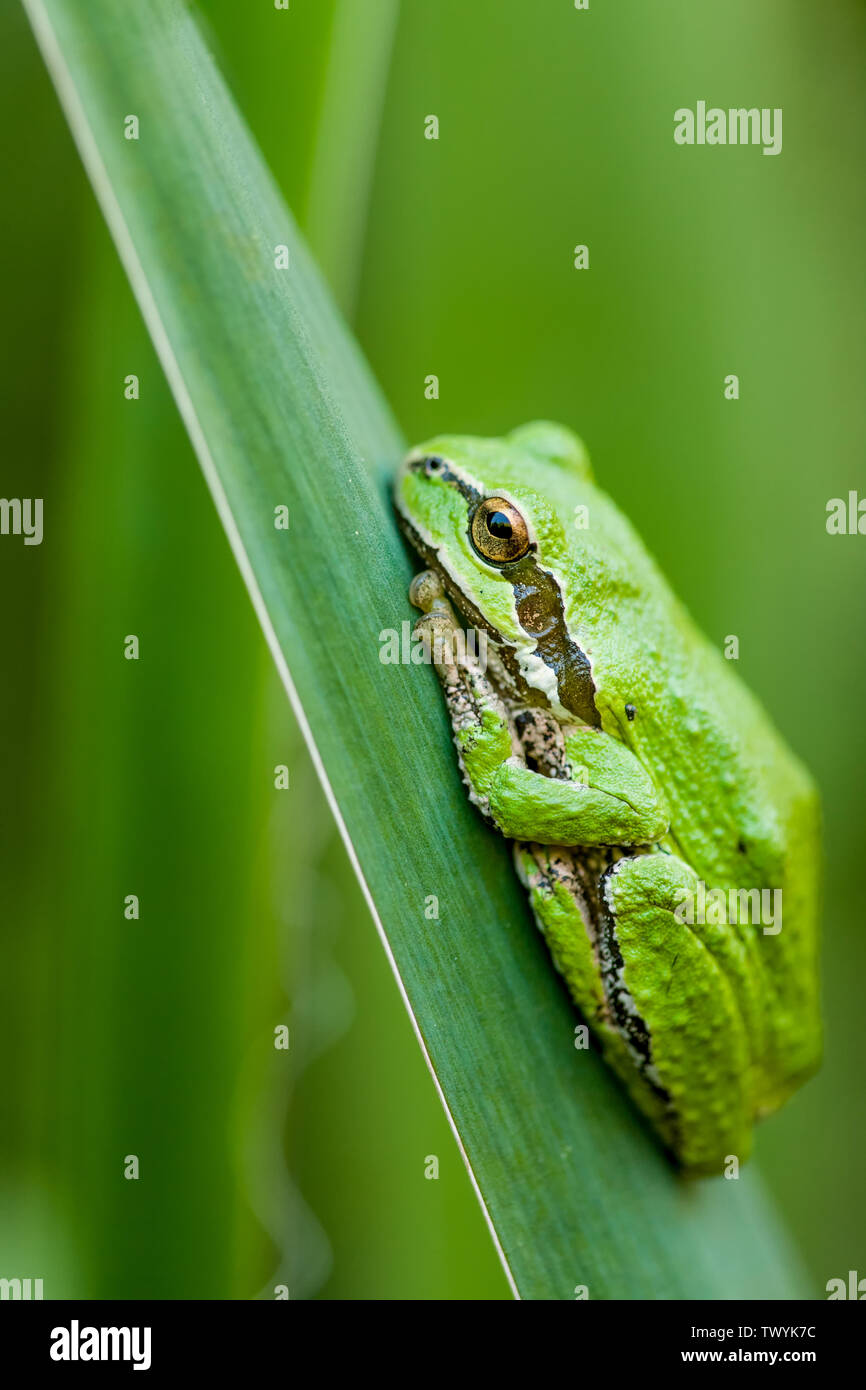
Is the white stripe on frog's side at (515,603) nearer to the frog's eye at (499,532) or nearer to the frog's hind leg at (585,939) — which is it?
the frog's eye at (499,532)

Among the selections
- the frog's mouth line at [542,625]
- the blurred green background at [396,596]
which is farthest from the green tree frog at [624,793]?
the blurred green background at [396,596]

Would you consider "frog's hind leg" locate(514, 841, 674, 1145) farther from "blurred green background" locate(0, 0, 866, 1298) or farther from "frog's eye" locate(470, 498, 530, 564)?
"frog's eye" locate(470, 498, 530, 564)

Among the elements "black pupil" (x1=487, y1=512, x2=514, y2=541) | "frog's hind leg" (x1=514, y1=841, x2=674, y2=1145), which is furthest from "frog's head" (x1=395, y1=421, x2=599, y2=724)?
"frog's hind leg" (x1=514, y1=841, x2=674, y2=1145)

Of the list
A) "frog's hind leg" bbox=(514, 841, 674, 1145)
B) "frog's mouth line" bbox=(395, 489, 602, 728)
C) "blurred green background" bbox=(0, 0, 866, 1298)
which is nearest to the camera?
"blurred green background" bbox=(0, 0, 866, 1298)

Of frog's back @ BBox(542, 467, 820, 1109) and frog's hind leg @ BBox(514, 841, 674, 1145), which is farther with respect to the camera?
frog's back @ BBox(542, 467, 820, 1109)

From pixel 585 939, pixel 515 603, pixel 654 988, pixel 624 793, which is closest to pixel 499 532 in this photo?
pixel 515 603

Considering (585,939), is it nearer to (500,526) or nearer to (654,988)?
(654,988)

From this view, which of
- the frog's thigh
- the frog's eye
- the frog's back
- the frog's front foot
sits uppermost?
the frog's eye
